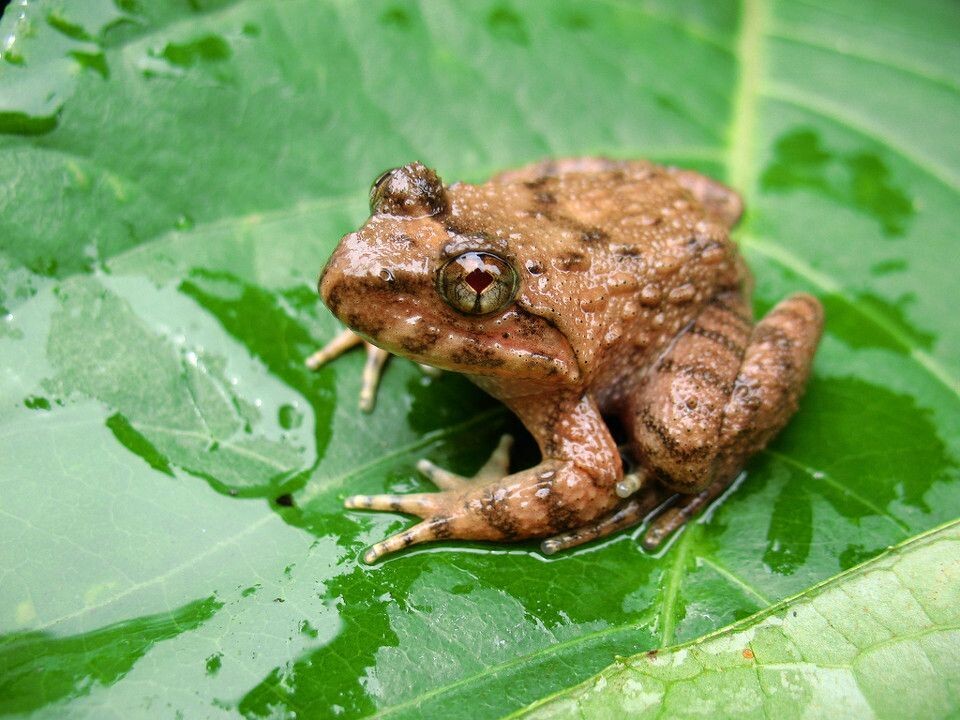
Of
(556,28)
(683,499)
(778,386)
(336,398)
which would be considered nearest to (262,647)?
(336,398)

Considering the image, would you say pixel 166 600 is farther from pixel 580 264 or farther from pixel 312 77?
pixel 312 77

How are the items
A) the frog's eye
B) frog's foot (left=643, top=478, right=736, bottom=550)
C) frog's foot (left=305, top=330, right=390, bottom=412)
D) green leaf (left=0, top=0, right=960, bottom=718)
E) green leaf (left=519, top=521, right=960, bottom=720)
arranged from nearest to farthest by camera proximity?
1. green leaf (left=519, top=521, right=960, bottom=720)
2. green leaf (left=0, top=0, right=960, bottom=718)
3. the frog's eye
4. frog's foot (left=643, top=478, right=736, bottom=550)
5. frog's foot (left=305, top=330, right=390, bottom=412)

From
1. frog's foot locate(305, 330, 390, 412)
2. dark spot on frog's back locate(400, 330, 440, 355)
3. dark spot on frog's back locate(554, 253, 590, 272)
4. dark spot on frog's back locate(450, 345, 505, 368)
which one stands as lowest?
frog's foot locate(305, 330, 390, 412)

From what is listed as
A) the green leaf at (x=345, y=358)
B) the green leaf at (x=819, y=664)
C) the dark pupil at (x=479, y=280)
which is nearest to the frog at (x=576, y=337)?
the dark pupil at (x=479, y=280)

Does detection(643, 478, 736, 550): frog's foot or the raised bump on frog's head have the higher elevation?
the raised bump on frog's head

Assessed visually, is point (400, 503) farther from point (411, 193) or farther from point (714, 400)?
point (714, 400)

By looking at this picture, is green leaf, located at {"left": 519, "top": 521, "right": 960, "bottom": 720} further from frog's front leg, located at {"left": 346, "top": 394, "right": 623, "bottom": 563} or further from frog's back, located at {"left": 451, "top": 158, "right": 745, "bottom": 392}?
frog's back, located at {"left": 451, "top": 158, "right": 745, "bottom": 392}

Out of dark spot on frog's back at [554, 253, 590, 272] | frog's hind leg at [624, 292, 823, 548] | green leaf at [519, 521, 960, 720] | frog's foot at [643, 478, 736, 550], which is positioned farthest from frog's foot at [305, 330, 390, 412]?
green leaf at [519, 521, 960, 720]
